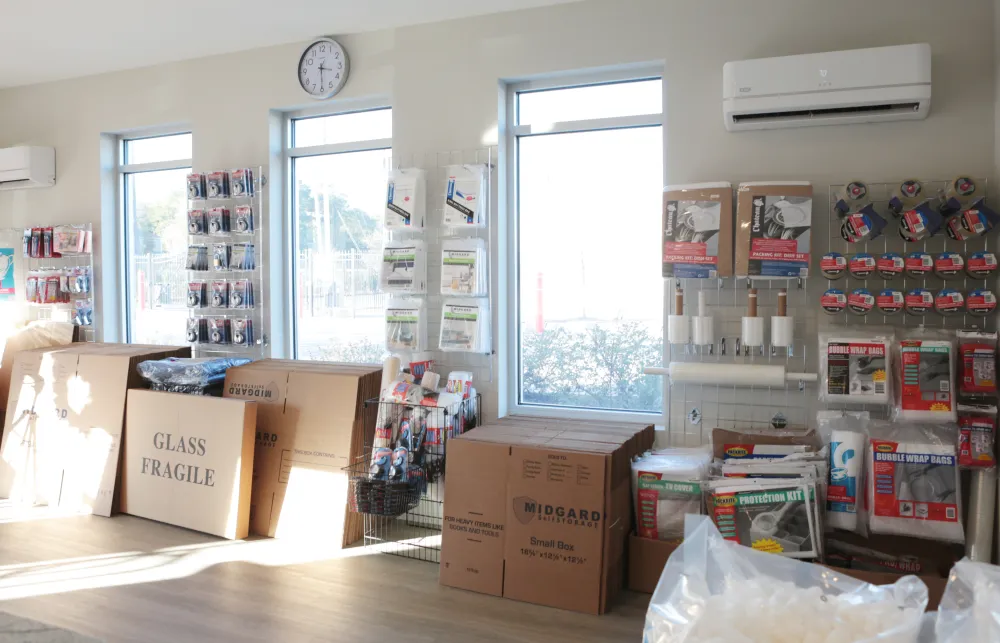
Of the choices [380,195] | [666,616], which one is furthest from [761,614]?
[380,195]

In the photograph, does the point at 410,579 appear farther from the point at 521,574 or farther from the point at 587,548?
the point at 587,548

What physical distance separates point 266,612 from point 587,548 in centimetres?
125

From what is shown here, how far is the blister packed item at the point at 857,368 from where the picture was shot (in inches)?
115

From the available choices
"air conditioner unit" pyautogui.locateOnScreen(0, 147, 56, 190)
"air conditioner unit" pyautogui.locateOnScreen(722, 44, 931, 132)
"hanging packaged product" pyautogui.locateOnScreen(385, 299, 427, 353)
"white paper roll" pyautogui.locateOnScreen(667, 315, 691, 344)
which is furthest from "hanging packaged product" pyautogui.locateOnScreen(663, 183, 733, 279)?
"air conditioner unit" pyautogui.locateOnScreen(0, 147, 56, 190)

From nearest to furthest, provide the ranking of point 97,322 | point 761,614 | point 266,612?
1. point 761,614
2. point 266,612
3. point 97,322

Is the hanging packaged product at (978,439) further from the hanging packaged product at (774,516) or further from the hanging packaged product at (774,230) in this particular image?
the hanging packaged product at (774,230)

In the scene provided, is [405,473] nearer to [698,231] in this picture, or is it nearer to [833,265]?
[698,231]

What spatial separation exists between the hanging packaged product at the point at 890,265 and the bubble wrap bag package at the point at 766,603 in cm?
213

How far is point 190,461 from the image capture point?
376 centimetres

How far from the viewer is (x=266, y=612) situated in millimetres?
2848

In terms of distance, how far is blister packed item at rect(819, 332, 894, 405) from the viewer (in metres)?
2.93

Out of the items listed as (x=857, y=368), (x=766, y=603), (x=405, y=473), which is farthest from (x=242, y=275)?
(x=766, y=603)

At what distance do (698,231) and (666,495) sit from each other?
1.13 m

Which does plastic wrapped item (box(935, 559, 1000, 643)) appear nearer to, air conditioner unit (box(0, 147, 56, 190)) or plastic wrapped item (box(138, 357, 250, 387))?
plastic wrapped item (box(138, 357, 250, 387))
